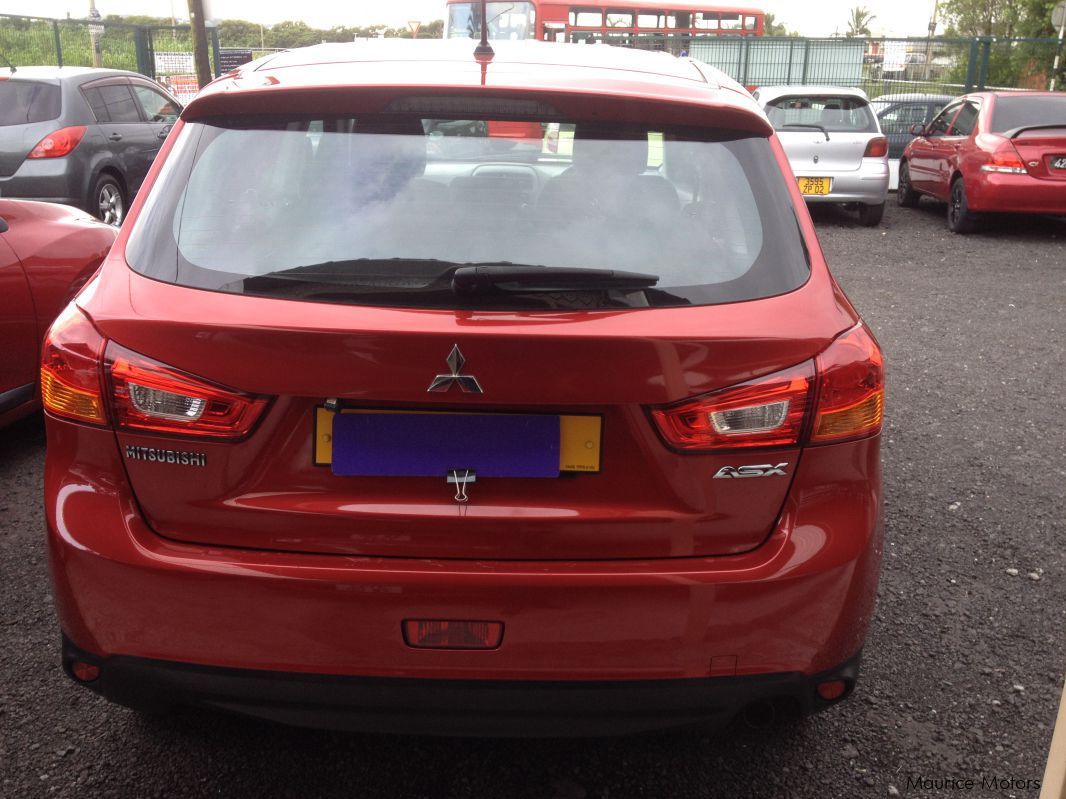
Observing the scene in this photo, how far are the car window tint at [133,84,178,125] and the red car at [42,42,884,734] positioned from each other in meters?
10.5

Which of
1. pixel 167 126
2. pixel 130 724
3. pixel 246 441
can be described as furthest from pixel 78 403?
pixel 167 126

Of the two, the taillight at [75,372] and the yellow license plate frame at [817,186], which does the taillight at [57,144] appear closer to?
the yellow license plate frame at [817,186]

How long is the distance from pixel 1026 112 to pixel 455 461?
1174 centimetres

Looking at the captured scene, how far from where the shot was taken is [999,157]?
11.3 metres

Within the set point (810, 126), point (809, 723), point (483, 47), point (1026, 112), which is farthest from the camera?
point (810, 126)

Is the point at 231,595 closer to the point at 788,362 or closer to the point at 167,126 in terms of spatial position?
the point at 788,362

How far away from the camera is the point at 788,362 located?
2092 mm

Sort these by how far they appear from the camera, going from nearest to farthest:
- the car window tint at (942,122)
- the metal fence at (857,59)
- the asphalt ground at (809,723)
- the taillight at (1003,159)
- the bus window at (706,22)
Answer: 1. the asphalt ground at (809,723)
2. the taillight at (1003,159)
3. the car window tint at (942,122)
4. the metal fence at (857,59)
5. the bus window at (706,22)

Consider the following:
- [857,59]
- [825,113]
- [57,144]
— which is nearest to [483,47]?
[57,144]

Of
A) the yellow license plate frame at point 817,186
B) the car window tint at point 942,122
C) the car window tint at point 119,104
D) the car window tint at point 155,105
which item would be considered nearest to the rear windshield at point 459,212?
the car window tint at point 119,104

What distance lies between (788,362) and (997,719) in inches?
55.9

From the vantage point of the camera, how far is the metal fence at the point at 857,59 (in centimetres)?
2089

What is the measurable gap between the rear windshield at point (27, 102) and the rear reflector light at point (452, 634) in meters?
9.80

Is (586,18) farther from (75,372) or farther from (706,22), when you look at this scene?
(75,372)
